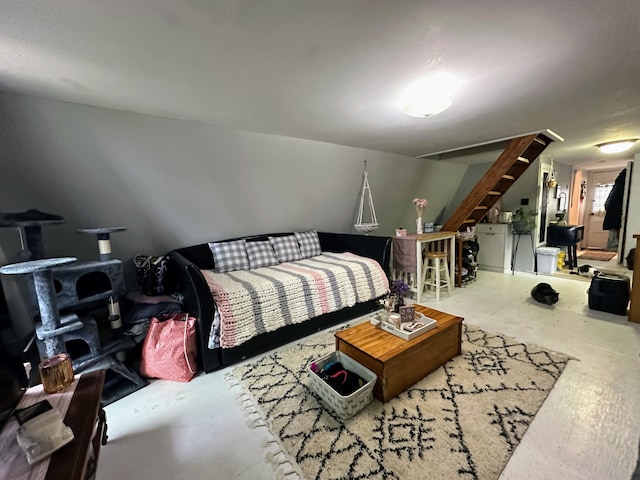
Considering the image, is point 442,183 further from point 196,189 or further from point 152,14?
point 152,14

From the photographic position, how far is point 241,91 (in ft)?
5.89

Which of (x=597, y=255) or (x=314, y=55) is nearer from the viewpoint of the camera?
(x=314, y=55)

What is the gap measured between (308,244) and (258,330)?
1.60 meters

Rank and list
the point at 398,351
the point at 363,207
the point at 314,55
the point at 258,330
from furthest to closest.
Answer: the point at 363,207
the point at 258,330
the point at 398,351
the point at 314,55

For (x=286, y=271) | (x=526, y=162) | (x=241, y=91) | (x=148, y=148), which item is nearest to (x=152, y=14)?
(x=241, y=91)

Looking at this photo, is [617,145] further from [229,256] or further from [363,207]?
[229,256]

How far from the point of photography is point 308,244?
359 centimetres

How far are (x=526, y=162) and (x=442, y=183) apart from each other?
1665 millimetres

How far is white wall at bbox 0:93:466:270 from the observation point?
1848mm

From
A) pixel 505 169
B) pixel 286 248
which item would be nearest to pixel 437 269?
pixel 505 169

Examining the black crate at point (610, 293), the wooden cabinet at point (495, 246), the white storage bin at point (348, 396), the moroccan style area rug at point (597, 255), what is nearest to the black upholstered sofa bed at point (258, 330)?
the white storage bin at point (348, 396)

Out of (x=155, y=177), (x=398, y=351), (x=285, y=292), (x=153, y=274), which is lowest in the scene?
(x=398, y=351)

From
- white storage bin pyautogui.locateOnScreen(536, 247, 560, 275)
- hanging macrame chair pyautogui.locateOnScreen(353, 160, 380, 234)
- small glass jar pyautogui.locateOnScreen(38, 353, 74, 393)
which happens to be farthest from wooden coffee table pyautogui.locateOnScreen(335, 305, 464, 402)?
white storage bin pyautogui.locateOnScreen(536, 247, 560, 275)

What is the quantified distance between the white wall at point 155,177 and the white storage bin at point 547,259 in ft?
10.1
